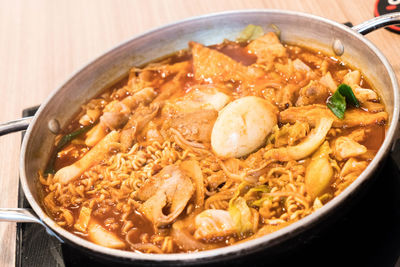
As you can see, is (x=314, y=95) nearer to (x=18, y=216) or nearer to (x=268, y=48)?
(x=268, y=48)

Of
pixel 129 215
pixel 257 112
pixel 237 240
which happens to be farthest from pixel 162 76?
pixel 237 240

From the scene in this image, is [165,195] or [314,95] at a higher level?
[314,95]

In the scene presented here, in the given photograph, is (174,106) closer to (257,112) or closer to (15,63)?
(257,112)

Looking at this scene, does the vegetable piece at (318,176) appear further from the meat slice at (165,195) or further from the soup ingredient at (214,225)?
the meat slice at (165,195)

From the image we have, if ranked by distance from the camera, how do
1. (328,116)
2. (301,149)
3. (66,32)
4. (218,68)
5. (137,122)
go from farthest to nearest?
1. (66,32)
2. (218,68)
3. (137,122)
4. (328,116)
5. (301,149)

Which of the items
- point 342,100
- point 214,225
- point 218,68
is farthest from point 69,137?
point 342,100

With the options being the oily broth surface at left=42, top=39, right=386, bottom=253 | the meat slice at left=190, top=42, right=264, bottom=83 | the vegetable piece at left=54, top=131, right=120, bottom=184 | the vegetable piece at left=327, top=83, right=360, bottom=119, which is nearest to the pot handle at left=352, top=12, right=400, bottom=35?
the oily broth surface at left=42, top=39, right=386, bottom=253

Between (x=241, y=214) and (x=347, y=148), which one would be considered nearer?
(x=241, y=214)
